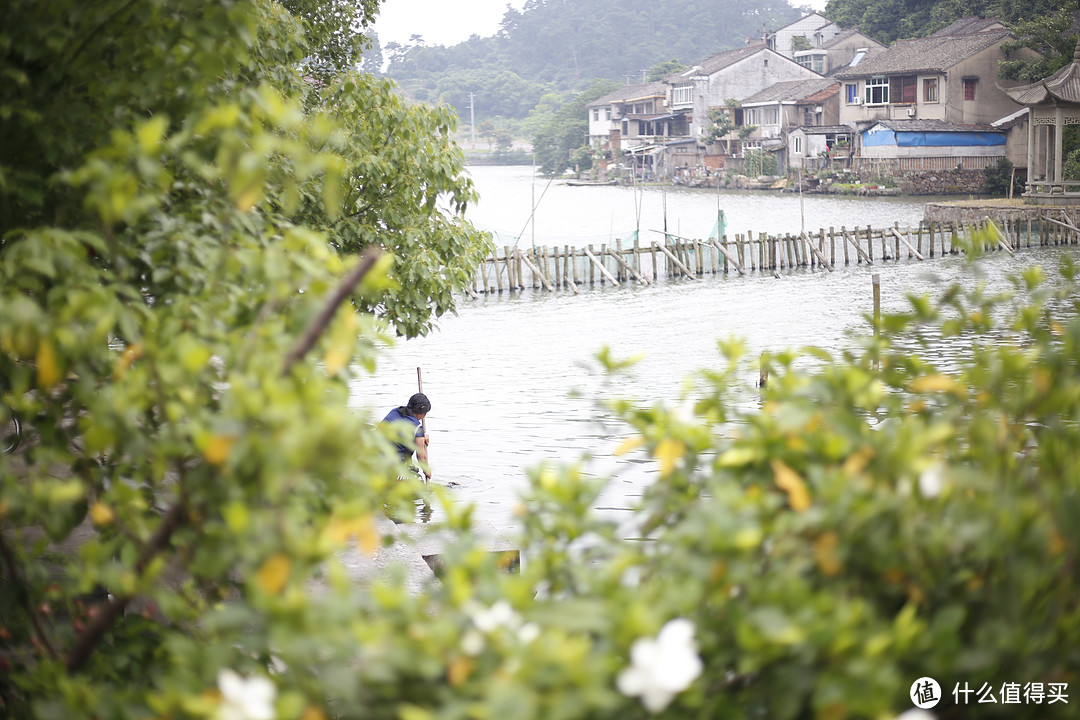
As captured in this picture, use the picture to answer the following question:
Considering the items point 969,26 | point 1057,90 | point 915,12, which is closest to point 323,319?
point 1057,90

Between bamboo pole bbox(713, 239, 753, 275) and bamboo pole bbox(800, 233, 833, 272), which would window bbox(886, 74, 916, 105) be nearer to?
bamboo pole bbox(800, 233, 833, 272)

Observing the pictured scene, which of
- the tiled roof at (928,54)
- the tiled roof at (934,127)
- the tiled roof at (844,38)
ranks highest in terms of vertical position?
the tiled roof at (844,38)

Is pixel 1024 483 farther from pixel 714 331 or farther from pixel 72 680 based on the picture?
pixel 714 331

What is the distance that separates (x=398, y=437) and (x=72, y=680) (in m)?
1.07

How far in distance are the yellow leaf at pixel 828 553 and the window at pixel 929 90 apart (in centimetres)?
5794

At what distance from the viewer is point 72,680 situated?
95.9 inches

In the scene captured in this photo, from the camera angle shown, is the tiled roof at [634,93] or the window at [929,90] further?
the tiled roof at [634,93]

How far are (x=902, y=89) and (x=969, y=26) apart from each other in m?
9.35

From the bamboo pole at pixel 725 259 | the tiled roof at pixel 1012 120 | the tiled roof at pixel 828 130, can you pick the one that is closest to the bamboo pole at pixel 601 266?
the bamboo pole at pixel 725 259

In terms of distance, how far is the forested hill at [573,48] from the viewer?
14112 centimetres

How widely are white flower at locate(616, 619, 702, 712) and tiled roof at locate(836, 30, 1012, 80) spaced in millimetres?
57122

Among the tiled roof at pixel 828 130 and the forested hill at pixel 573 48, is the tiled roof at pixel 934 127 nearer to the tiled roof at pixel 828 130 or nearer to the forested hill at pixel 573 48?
the tiled roof at pixel 828 130

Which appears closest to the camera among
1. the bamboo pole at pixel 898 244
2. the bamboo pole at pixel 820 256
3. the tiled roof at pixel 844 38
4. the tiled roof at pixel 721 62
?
the bamboo pole at pixel 820 256

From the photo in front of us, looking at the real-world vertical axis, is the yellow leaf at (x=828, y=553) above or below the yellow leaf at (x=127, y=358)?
below
